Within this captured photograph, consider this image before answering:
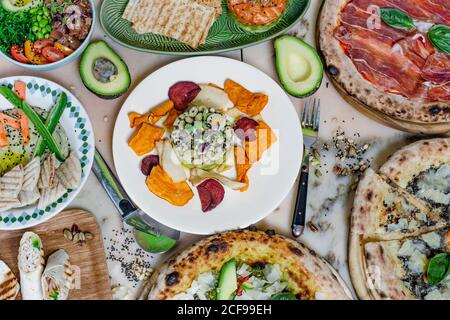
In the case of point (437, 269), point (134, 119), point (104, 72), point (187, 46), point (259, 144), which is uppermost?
point (187, 46)

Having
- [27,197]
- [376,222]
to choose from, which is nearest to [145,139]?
[27,197]

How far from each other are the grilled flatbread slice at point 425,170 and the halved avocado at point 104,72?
4.27 feet

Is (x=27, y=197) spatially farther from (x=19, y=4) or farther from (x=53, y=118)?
(x=19, y=4)

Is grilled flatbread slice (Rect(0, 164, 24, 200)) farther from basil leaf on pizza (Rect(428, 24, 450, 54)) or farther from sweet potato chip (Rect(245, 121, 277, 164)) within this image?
basil leaf on pizza (Rect(428, 24, 450, 54))

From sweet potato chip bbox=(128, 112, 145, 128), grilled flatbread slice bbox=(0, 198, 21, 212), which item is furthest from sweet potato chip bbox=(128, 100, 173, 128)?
grilled flatbread slice bbox=(0, 198, 21, 212)

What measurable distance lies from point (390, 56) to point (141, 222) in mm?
1444

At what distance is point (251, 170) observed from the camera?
2.39 metres

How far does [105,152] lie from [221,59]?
721 millimetres

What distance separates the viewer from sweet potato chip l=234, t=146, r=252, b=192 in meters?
2.36

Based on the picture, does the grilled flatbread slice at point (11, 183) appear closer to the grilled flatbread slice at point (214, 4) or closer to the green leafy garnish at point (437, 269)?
the grilled flatbread slice at point (214, 4)

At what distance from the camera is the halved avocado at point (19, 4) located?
2.49 metres

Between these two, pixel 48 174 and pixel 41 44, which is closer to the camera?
pixel 48 174

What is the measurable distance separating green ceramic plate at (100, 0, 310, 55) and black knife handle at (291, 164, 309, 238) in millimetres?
688

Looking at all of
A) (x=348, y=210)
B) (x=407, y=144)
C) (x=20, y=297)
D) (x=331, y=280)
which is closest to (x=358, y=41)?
(x=407, y=144)
